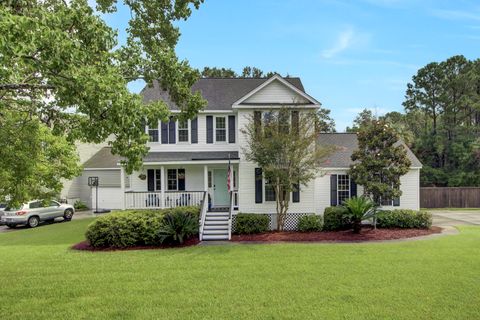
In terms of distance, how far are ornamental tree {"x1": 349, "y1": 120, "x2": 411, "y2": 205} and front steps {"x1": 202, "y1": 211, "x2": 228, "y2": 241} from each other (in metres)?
6.74

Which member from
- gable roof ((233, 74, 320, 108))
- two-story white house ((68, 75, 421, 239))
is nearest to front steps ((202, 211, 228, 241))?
two-story white house ((68, 75, 421, 239))

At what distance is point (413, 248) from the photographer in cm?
1184

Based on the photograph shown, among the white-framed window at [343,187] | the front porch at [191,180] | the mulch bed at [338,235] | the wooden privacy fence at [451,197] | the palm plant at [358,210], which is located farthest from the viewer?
the wooden privacy fence at [451,197]

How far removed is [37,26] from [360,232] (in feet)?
47.6

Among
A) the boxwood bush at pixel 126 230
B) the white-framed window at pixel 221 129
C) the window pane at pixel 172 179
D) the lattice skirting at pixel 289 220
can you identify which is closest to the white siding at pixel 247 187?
the lattice skirting at pixel 289 220

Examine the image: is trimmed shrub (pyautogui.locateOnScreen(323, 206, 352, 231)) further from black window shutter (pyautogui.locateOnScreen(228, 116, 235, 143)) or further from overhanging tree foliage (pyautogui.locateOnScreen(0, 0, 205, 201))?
overhanging tree foliage (pyautogui.locateOnScreen(0, 0, 205, 201))

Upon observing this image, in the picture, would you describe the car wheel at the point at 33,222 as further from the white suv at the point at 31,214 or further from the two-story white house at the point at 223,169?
the two-story white house at the point at 223,169

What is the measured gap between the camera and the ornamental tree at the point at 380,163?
620 inches

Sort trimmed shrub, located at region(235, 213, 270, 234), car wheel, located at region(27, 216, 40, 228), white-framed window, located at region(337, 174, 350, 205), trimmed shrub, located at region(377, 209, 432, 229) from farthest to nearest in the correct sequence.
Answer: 1. car wheel, located at region(27, 216, 40, 228)
2. white-framed window, located at region(337, 174, 350, 205)
3. trimmed shrub, located at region(377, 209, 432, 229)
4. trimmed shrub, located at region(235, 213, 270, 234)

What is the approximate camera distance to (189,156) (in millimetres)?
17375

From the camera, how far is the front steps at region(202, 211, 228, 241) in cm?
1465

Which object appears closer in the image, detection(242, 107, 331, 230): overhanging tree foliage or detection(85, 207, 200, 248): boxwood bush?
detection(85, 207, 200, 248): boxwood bush

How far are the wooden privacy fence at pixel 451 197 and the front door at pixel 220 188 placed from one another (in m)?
19.0

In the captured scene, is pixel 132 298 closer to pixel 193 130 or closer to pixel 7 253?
pixel 7 253
